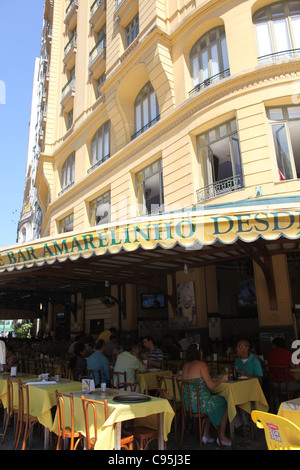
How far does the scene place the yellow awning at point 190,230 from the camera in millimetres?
5191

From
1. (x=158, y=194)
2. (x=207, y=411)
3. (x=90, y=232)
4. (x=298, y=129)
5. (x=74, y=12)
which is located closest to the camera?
(x=207, y=411)

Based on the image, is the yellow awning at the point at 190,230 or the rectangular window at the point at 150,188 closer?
the yellow awning at the point at 190,230

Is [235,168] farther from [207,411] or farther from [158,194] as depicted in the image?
[207,411]

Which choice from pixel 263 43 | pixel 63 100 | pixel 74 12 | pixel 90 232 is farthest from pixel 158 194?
pixel 74 12

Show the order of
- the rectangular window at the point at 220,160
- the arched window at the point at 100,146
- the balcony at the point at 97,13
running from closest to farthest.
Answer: the rectangular window at the point at 220,160, the arched window at the point at 100,146, the balcony at the point at 97,13

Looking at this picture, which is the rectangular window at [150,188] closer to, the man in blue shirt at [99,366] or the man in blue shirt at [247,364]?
the man in blue shirt at [99,366]

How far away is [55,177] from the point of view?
70.3 feet

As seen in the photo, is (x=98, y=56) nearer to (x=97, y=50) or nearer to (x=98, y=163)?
(x=97, y=50)

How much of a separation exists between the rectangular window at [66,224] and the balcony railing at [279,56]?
12193mm

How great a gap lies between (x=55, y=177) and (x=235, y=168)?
45.9 ft

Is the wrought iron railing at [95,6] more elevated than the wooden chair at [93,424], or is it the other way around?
the wrought iron railing at [95,6]

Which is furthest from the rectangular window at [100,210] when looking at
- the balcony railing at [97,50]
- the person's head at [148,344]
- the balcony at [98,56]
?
the balcony railing at [97,50]

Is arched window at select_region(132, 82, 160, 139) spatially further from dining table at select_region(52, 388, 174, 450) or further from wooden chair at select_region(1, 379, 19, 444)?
dining table at select_region(52, 388, 174, 450)

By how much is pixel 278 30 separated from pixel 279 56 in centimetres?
101
